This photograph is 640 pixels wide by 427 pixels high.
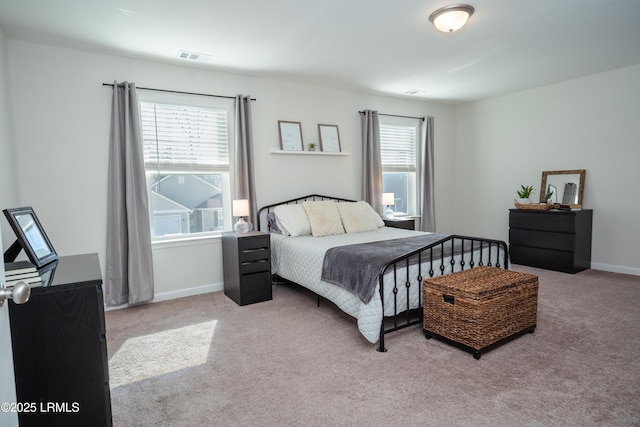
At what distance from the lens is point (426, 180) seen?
5.94 meters

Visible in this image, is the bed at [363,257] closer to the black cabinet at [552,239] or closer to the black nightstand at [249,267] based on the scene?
the black nightstand at [249,267]

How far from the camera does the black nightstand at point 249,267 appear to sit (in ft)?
12.4

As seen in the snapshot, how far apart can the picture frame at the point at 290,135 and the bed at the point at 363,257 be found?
0.69 m

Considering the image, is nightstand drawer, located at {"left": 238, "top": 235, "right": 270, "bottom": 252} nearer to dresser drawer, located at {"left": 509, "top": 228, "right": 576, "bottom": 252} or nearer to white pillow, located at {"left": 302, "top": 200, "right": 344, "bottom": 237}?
white pillow, located at {"left": 302, "top": 200, "right": 344, "bottom": 237}

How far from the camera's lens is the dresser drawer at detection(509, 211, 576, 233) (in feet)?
15.1

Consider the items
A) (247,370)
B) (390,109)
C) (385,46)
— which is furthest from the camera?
(390,109)

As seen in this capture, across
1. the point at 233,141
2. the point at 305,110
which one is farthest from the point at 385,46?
the point at 233,141

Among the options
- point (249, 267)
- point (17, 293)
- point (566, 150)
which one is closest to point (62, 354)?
point (17, 293)

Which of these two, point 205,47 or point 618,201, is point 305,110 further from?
point 618,201

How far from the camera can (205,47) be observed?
3.49m

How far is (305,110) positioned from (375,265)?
283cm

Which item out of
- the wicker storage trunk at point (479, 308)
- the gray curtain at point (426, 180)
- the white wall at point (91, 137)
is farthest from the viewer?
the gray curtain at point (426, 180)

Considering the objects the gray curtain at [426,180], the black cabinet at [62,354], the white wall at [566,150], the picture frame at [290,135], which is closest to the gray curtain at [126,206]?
the picture frame at [290,135]

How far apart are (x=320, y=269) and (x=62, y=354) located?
2117 mm
